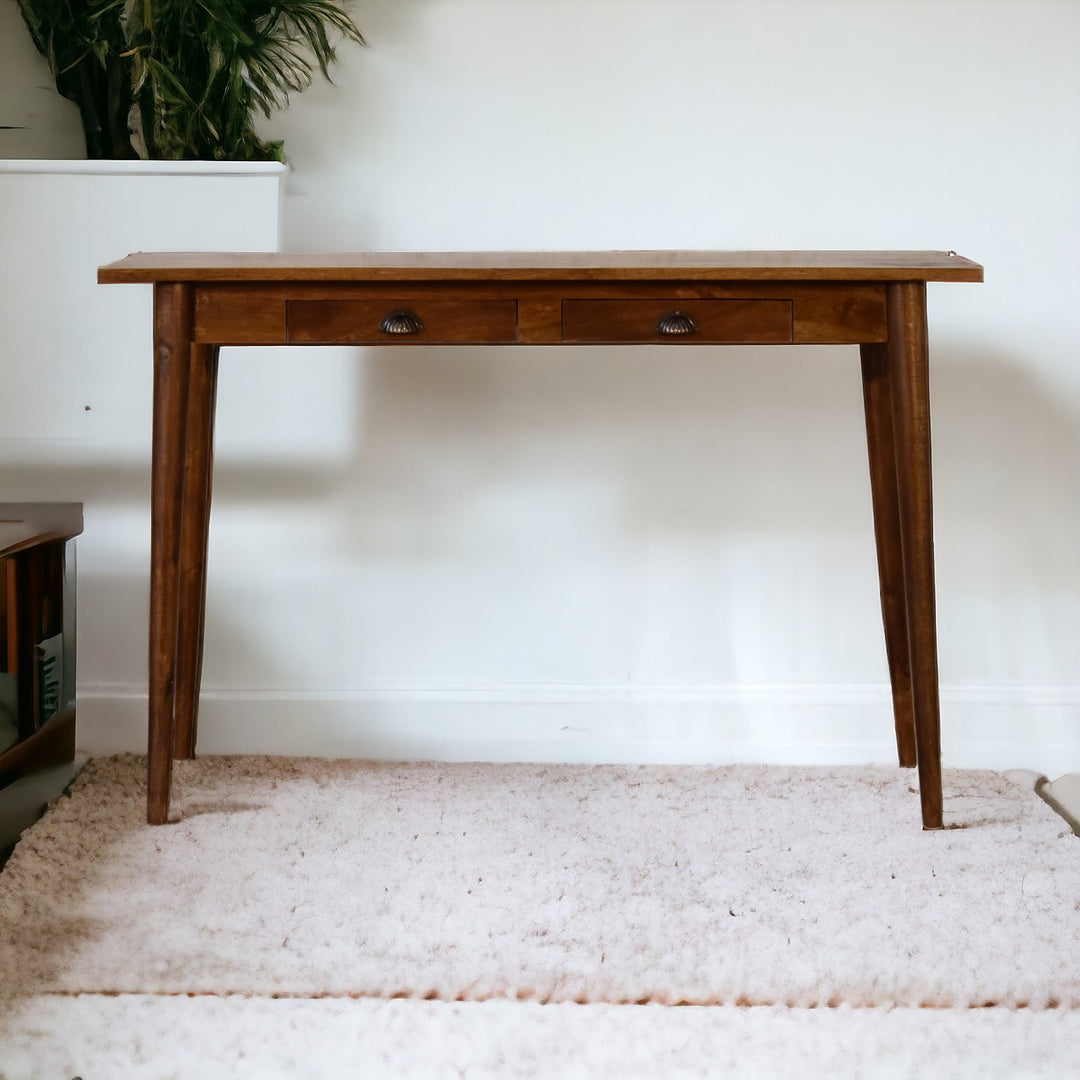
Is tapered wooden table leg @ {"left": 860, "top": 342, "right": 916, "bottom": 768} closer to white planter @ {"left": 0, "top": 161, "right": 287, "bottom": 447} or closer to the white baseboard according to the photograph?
the white baseboard

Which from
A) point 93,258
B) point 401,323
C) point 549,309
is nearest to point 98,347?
point 93,258

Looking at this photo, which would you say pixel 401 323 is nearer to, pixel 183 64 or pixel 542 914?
pixel 183 64

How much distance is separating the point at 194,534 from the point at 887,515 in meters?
1.07

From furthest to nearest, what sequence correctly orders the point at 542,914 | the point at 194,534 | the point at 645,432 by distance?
the point at 645,432 → the point at 194,534 → the point at 542,914

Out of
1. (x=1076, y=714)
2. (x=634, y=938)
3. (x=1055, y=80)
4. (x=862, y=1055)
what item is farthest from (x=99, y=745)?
(x=1055, y=80)

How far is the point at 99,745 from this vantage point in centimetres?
194

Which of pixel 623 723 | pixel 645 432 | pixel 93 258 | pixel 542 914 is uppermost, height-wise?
pixel 93 258

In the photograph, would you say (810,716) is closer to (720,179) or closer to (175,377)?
(720,179)

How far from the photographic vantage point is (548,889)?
4.62ft

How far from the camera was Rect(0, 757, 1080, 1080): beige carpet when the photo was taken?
43.8 inches

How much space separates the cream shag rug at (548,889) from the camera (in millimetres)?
1190

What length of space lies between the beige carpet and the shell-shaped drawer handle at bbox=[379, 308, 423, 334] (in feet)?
2.31

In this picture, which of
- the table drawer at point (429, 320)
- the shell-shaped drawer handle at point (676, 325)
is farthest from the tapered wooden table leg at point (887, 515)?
the table drawer at point (429, 320)

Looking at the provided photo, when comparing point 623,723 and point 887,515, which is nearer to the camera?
point 887,515
